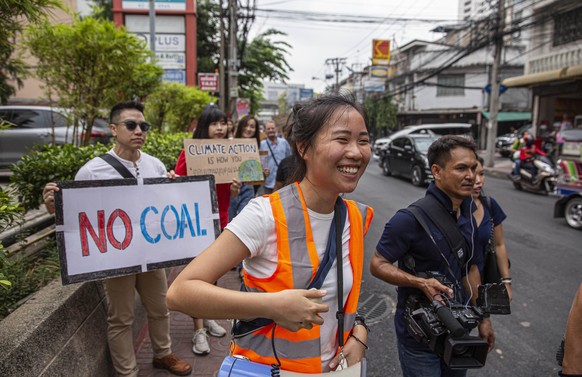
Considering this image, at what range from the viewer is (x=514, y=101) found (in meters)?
34.3

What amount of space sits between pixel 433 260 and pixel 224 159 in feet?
8.59

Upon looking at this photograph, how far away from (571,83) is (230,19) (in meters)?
14.0

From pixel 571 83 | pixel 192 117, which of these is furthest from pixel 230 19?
pixel 571 83

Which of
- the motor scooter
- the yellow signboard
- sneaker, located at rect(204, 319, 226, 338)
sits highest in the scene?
the yellow signboard

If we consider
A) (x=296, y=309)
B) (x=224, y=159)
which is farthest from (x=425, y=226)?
(x=224, y=159)

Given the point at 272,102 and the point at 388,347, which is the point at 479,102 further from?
the point at 272,102

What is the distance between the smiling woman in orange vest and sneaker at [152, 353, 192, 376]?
1913mm

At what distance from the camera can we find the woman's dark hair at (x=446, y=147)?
227 cm

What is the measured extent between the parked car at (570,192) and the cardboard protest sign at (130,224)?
293 inches

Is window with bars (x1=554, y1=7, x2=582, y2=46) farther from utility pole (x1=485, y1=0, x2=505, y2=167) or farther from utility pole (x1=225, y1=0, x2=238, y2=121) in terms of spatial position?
utility pole (x1=225, y1=0, x2=238, y2=121)

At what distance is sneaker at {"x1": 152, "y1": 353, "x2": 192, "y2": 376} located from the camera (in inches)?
118

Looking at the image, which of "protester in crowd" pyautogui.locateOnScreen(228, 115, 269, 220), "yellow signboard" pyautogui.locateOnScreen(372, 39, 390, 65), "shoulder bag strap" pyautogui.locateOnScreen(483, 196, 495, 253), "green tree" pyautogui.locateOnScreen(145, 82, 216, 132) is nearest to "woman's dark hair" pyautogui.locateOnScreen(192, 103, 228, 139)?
"protester in crowd" pyautogui.locateOnScreen(228, 115, 269, 220)

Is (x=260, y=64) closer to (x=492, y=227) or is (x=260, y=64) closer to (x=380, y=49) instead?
(x=380, y=49)

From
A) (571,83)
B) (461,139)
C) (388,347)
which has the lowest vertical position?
(388,347)
